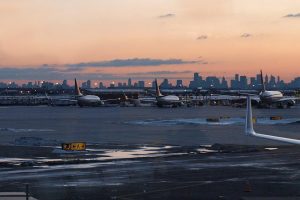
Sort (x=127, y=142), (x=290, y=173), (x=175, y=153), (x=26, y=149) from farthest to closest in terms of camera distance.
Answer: (x=127, y=142)
(x=26, y=149)
(x=175, y=153)
(x=290, y=173)

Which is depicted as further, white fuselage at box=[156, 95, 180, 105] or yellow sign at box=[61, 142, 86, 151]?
white fuselage at box=[156, 95, 180, 105]

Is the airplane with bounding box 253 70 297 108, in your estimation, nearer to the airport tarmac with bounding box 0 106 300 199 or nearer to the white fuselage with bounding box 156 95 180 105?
the white fuselage with bounding box 156 95 180 105

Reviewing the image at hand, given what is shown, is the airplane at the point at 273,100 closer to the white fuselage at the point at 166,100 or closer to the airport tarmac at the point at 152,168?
the white fuselage at the point at 166,100

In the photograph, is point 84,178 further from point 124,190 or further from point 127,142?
point 127,142

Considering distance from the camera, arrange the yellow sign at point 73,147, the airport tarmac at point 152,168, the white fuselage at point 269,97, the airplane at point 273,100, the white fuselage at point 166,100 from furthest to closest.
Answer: the white fuselage at point 166,100, the airplane at point 273,100, the white fuselage at point 269,97, the yellow sign at point 73,147, the airport tarmac at point 152,168

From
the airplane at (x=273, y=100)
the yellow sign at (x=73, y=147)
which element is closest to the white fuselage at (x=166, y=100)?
the airplane at (x=273, y=100)

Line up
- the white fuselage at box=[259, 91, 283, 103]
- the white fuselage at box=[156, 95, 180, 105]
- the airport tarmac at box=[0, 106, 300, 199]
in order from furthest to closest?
the white fuselage at box=[156, 95, 180, 105] → the white fuselage at box=[259, 91, 283, 103] → the airport tarmac at box=[0, 106, 300, 199]

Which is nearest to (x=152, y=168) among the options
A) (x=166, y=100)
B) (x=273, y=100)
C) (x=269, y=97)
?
(x=269, y=97)

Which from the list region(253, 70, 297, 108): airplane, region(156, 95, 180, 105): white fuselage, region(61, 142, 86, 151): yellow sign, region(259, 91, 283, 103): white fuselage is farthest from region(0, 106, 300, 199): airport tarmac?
→ region(156, 95, 180, 105): white fuselage

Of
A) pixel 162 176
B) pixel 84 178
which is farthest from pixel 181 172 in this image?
pixel 84 178

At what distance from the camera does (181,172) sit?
33.2 metres

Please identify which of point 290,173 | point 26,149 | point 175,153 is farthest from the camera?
point 26,149

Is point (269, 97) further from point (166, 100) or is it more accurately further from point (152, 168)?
point (152, 168)

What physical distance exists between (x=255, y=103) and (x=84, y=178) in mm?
146881
